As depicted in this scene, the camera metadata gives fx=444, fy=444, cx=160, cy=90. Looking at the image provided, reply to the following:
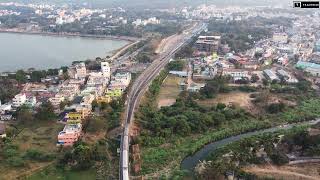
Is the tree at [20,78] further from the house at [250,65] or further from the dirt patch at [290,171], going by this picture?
the dirt patch at [290,171]

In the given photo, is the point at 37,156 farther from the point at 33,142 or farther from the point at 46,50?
the point at 46,50

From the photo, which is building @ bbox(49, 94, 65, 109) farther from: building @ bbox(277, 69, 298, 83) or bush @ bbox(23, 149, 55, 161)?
building @ bbox(277, 69, 298, 83)

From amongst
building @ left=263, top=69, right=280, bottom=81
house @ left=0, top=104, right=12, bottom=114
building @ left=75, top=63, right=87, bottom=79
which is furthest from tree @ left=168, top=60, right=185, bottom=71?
house @ left=0, top=104, right=12, bottom=114

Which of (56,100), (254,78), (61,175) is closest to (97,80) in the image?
(56,100)

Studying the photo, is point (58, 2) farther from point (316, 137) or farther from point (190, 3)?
point (316, 137)

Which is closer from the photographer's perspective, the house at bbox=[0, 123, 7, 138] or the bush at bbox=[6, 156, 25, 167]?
the bush at bbox=[6, 156, 25, 167]
